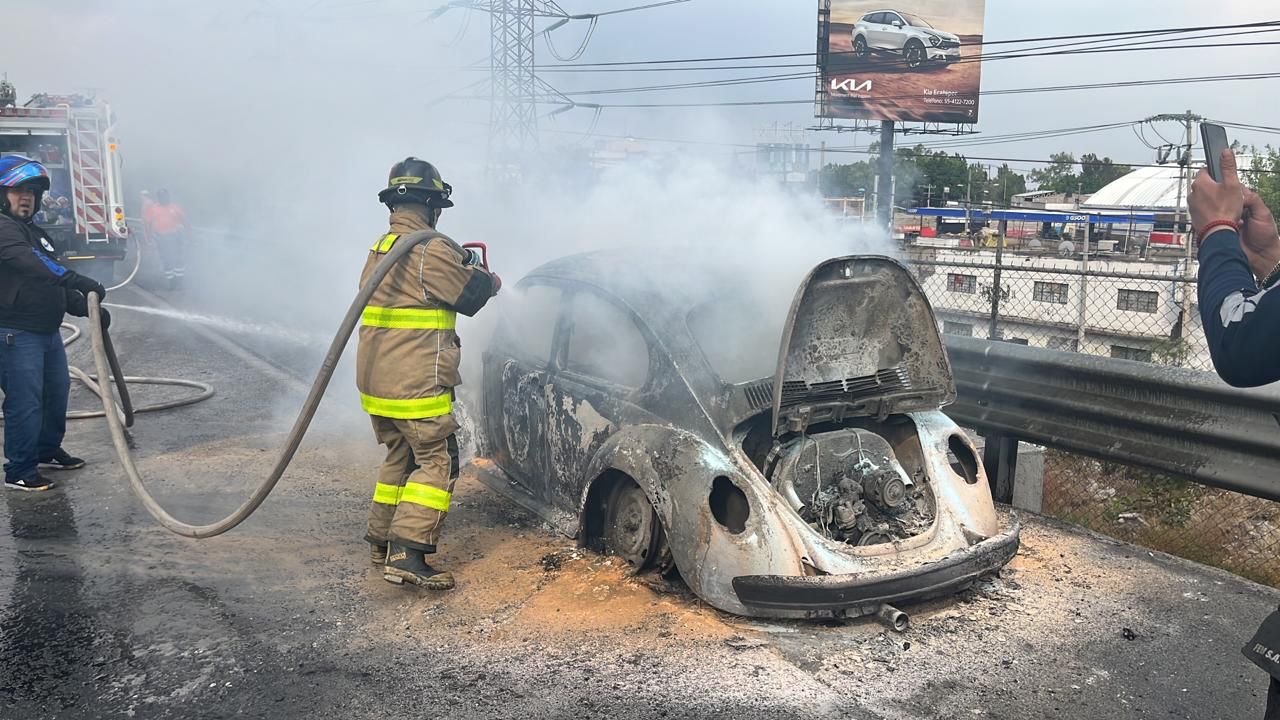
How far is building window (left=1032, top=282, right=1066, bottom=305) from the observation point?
2317cm

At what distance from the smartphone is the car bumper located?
84.7 inches

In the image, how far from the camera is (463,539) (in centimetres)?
512

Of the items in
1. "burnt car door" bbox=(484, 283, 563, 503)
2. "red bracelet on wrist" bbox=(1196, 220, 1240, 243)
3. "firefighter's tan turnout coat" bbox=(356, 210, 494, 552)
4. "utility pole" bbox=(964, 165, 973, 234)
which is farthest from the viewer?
"utility pole" bbox=(964, 165, 973, 234)

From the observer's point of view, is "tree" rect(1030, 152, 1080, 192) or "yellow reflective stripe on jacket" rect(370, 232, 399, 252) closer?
"yellow reflective stripe on jacket" rect(370, 232, 399, 252)

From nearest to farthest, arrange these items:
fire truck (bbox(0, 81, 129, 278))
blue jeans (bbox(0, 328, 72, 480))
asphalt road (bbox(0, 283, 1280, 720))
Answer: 1. asphalt road (bbox(0, 283, 1280, 720))
2. blue jeans (bbox(0, 328, 72, 480))
3. fire truck (bbox(0, 81, 129, 278))

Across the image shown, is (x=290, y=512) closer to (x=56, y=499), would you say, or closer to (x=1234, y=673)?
(x=56, y=499)

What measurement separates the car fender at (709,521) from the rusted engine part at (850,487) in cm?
25

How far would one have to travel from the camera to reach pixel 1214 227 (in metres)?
2.14

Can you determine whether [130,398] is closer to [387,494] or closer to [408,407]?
[387,494]

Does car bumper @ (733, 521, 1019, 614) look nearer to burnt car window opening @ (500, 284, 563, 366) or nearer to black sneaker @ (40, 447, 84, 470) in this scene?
burnt car window opening @ (500, 284, 563, 366)

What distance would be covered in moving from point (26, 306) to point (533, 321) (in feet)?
10.3

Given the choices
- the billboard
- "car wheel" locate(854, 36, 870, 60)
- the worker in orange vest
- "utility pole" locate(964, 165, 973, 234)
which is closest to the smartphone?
the worker in orange vest

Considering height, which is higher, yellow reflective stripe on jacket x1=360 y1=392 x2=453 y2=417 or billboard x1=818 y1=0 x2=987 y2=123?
billboard x1=818 y1=0 x2=987 y2=123

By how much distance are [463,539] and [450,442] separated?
707 millimetres
